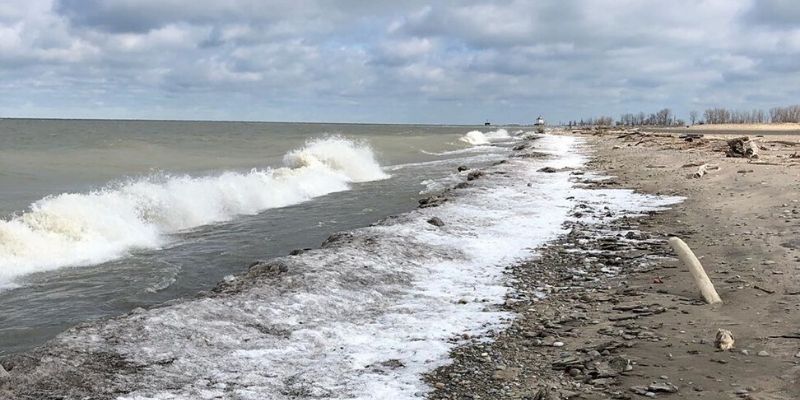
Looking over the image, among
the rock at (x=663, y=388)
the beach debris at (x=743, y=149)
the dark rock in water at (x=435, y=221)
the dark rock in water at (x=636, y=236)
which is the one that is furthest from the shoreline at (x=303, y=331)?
the beach debris at (x=743, y=149)

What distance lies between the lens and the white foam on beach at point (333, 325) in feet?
16.9

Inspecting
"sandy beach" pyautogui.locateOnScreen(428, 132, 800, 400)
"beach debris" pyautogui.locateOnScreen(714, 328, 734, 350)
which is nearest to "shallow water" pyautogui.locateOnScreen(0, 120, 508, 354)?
"sandy beach" pyautogui.locateOnScreen(428, 132, 800, 400)

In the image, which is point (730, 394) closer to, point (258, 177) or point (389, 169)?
point (258, 177)

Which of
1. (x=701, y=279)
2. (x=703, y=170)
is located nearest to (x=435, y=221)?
(x=701, y=279)

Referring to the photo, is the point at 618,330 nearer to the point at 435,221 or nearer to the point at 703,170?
the point at 435,221

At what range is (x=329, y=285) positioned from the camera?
7965 mm

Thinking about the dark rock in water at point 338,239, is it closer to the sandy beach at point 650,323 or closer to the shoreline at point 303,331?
the shoreline at point 303,331

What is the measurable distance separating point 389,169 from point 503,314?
96.1ft

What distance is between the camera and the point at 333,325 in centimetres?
666

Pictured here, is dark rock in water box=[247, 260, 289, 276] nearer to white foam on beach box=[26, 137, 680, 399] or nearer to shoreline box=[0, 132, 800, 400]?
shoreline box=[0, 132, 800, 400]

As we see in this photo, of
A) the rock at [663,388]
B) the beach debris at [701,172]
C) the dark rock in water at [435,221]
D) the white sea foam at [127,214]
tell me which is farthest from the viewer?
the beach debris at [701,172]

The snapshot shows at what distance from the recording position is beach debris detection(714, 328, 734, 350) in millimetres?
5430

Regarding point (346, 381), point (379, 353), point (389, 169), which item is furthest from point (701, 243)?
point (389, 169)

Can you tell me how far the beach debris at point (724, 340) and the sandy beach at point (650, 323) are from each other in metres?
0.07
